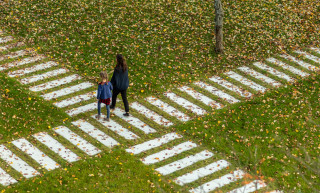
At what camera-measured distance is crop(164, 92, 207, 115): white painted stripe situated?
54.9 feet

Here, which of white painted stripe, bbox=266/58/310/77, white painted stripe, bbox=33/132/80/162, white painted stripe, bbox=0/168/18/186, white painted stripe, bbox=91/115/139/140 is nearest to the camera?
white painted stripe, bbox=0/168/18/186

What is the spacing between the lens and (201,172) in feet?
44.6

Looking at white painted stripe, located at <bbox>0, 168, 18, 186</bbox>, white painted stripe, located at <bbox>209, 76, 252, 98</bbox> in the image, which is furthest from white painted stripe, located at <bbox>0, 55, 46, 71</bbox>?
white painted stripe, located at <bbox>209, 76, 252, 98</bbox>

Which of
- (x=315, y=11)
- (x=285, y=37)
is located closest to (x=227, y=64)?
(x=285, y=37)

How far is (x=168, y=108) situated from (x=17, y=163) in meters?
5.62

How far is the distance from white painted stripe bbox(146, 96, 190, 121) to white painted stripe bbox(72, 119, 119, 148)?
2.54 m

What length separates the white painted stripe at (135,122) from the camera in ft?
51.0

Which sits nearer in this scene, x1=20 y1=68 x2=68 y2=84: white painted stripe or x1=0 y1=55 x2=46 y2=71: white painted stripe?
x1=20 y1=68 x2=68 y2=84: white painted stripe

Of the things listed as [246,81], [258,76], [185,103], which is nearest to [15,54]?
[185,103]

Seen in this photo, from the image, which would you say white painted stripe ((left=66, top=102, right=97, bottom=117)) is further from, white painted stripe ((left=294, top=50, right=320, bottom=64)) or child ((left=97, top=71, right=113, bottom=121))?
white painted stripe ((left=294, top=50, right=320, bottom=64))

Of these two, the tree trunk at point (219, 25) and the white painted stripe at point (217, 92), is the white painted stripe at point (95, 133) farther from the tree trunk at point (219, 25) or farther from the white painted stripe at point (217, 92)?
the tree trunk at point (219, 25)

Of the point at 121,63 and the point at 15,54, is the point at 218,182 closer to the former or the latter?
the point at 121,63

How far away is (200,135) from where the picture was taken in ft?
50.1

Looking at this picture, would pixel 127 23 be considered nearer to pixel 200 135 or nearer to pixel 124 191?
pixel 200 135
